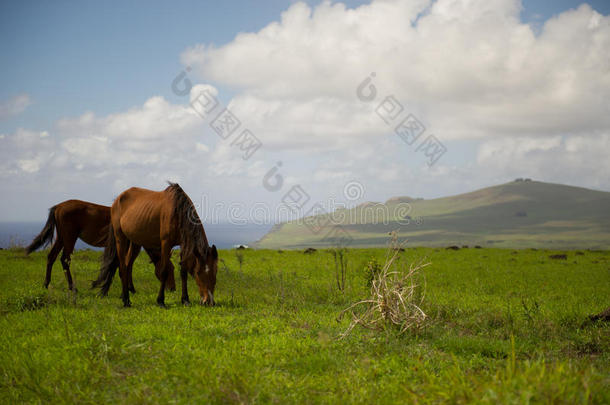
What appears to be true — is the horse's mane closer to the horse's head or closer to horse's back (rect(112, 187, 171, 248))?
the horse's head

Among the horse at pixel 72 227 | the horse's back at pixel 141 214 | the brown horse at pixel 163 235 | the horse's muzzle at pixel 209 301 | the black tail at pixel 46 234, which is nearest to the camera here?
the horse's muzzle at pixel 209 301

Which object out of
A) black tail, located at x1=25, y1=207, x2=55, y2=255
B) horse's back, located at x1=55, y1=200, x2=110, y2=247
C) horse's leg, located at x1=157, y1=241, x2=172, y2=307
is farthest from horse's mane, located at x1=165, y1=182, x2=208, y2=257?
black tail, located at x1=25, y1=207, x2=55, y2=255

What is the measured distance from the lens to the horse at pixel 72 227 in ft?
45.8

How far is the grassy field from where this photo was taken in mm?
5230

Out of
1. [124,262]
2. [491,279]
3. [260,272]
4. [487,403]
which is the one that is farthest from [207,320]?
[491,279]

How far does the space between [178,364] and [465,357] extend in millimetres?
4762

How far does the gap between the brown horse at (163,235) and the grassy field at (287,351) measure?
790mm

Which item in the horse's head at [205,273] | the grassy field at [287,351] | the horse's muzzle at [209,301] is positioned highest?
the horse's head at [205,273]

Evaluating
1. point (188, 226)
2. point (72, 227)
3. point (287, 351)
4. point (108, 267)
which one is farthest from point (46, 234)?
point (287, 351)

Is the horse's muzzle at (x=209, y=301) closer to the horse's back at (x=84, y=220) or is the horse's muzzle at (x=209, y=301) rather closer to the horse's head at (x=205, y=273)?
the horse's head at (x=205, y=273)

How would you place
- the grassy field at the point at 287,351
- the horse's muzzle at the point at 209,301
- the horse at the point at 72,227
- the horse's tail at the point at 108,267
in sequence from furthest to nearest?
1. the horse at the point at 72,227
2. the horse's tail at the point at 108,267
3. the horse's muzzle at the point at 209,301
4. the grassy field at the point at 287,351

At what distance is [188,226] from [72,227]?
579 centimetres

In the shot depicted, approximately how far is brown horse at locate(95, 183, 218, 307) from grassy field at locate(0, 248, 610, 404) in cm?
79

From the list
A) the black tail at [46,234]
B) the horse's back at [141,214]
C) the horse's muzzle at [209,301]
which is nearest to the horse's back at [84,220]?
the black tail at [46,234]
